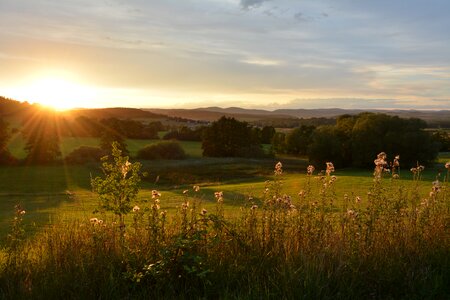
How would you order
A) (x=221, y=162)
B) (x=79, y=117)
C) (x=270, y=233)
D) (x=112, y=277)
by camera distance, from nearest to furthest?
(x=112, y=277) < (x=270, y=233) < (x=221, y=162) < (x=79, y=117)

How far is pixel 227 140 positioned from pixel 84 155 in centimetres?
2589

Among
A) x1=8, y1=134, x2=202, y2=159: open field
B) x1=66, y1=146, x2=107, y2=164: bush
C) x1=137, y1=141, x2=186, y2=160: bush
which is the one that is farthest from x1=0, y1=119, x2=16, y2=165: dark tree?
x1=137, y1=141, x2=186, y2=160: bush

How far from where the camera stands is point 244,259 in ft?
21.9

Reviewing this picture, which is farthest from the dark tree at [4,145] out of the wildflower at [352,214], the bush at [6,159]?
the wildflower at [352,214]

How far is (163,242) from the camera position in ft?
22.2

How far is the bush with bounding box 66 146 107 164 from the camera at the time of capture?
7134cm

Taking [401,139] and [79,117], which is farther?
[79,117]

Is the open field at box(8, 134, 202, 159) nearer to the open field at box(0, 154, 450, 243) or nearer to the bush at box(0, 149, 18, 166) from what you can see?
the bush at box(0, 149, 18, 166)

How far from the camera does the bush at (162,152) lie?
263 ft

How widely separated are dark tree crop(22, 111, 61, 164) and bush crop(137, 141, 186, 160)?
14.3 m

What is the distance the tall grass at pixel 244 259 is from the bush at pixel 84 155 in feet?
218

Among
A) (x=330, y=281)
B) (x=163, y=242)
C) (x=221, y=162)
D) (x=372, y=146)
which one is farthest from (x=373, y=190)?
(x=221, y=162)

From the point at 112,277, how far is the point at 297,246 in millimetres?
2703

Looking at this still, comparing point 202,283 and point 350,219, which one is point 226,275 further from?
point 350,219
